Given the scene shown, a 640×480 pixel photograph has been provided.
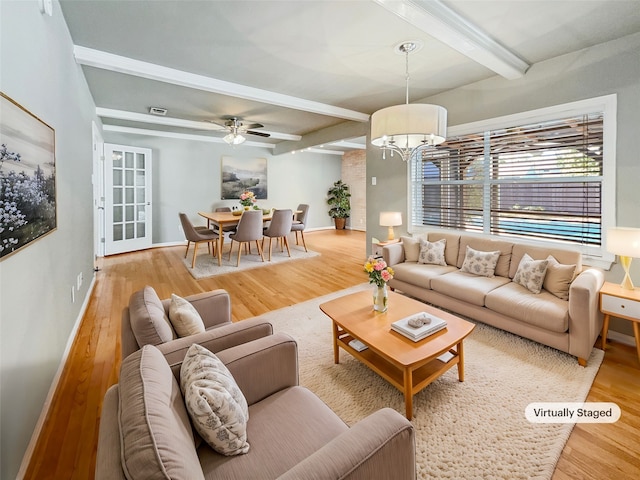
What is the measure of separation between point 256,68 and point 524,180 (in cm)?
313

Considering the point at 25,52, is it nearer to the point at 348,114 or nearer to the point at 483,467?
the point at 483,467

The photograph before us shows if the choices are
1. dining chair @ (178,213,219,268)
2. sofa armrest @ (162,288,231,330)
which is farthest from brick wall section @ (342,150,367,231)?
sofa armrest @ (162,288,231,330)

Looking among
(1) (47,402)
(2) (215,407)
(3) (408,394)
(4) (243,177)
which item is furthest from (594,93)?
(4) (243,177)

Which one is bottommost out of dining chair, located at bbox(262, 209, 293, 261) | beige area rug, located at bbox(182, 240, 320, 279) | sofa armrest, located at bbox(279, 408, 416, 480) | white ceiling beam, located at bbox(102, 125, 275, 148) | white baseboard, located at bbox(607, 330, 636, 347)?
white baseboard, located at bbox(607, 330, 636, 347)

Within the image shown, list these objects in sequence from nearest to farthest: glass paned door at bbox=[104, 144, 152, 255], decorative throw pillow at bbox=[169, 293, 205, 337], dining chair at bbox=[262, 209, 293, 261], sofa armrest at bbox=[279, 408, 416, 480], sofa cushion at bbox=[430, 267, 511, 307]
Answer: sofa armrest at bbox=[279, 408, 416, 480]
decorative throw pillow at bbox=[169, 293, 205, 337]
sofa cushion at bbox=[430, 267, 511, 307]
dining chair at bbox=[262, 209, 293, 261]
glass paned door at bbox=[104, 144, 152, 255]

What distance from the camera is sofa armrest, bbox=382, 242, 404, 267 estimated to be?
3676 millimetres

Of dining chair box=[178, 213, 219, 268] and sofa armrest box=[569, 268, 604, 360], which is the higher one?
dining chair box=[178, 213, 219, 268]

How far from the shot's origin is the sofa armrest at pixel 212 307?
2.09 m

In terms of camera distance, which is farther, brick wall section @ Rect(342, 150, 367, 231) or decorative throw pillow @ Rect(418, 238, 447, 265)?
brick wall section @ Rect(342, 150, 367, 231)

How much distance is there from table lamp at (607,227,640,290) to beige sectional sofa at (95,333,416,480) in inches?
95.1

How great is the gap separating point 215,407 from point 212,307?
121 cm

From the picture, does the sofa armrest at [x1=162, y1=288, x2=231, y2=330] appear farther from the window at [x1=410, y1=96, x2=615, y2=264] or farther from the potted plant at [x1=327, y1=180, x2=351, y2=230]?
the potted plant at [x1=327, y1=180, x2=351, y2=230]

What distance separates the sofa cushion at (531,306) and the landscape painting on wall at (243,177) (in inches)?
260

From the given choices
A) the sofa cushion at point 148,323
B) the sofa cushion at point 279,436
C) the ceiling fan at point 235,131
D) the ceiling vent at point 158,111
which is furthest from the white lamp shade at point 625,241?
the ceiling vent at point 158,111
